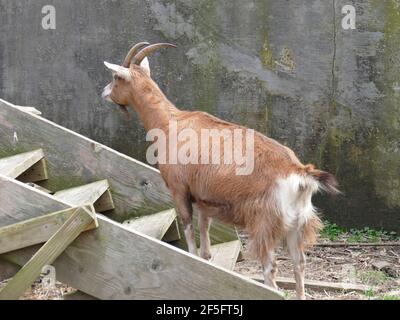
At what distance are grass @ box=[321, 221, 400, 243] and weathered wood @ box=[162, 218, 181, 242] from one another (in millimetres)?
2313

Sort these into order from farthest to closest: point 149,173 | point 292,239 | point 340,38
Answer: point 340,38 < point 149,173 < point 292,239

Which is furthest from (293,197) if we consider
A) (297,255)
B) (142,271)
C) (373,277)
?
(373,277)

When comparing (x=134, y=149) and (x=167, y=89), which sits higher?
(x=167, y=89)

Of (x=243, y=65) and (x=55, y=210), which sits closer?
(x=55, y=210)

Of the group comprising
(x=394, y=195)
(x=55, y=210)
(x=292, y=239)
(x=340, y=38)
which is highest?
(x=340, y=38)

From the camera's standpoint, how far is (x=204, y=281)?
172 inches

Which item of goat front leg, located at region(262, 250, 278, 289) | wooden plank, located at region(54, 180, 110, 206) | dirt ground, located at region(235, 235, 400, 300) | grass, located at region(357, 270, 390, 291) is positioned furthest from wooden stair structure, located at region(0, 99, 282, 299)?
grass, located at region(357, 270, 390, 291)

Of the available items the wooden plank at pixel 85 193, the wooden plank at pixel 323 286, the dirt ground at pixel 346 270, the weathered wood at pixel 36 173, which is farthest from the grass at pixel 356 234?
the weathered wood at pixel 36 173

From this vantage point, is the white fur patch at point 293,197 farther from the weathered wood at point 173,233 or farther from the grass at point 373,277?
the grass at point 373,277

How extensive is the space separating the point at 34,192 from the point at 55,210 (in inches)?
6.9

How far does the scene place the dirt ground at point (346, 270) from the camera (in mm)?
5941

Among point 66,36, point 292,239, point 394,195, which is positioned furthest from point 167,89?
point 292,239

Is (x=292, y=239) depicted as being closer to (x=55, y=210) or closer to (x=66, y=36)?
(x=55, y=210)
